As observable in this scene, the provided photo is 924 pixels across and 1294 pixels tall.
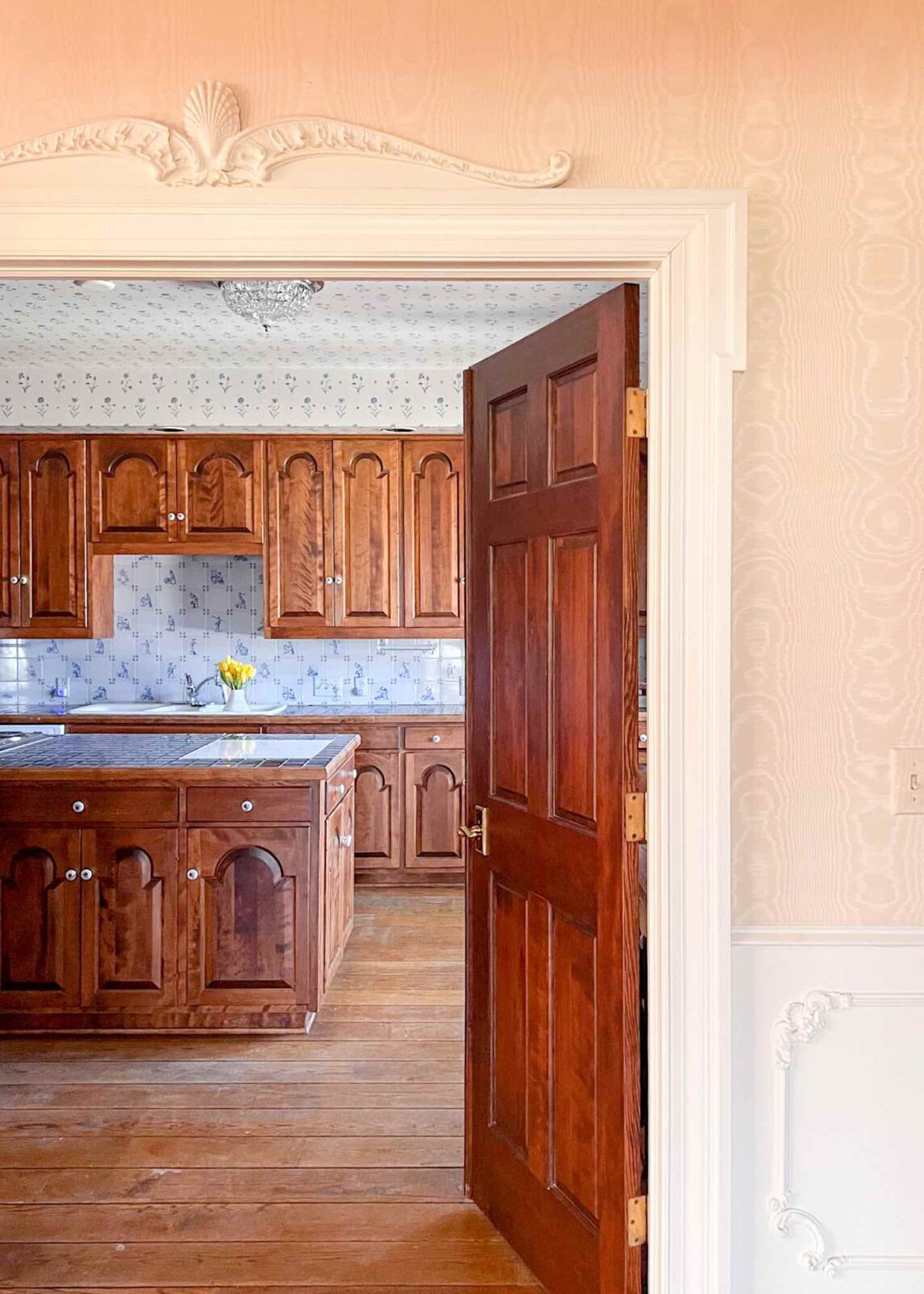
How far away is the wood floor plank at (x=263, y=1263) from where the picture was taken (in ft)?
7.34

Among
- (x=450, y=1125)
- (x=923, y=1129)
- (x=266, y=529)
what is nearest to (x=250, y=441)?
(x=266, y=529)

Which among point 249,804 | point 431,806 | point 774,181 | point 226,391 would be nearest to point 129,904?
point 249,804

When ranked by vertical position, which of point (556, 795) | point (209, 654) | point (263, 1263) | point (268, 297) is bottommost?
point (263, 1263)

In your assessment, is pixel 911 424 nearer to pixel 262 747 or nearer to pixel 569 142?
pixel 569 142

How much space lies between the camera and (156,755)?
3.68m

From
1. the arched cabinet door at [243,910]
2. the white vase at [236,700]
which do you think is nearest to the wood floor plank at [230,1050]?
the arched cabinet door at [243,910]

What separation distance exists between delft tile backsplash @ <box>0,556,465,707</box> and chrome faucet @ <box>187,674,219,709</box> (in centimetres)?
4

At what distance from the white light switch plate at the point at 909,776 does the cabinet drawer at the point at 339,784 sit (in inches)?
87.8

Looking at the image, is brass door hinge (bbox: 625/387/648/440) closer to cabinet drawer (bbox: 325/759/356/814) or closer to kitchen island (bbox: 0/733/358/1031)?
kitchen island (bbox: 0/733/358/1031)

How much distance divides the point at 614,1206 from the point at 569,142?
76.0 inches

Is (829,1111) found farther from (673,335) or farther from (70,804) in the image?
(70,804)

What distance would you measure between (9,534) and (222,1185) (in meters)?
3.86

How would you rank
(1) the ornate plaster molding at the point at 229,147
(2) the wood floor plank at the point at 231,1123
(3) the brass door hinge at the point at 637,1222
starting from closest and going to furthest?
(1) the ornate plaster molding at the point at 229,147 < (3) the brass door hinge at the point at 637,1222 < (2) the wood floor plank at the point at 231,1123

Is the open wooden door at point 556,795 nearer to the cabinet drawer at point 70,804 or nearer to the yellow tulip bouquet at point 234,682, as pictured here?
the cabinet drawer at point 70,804
